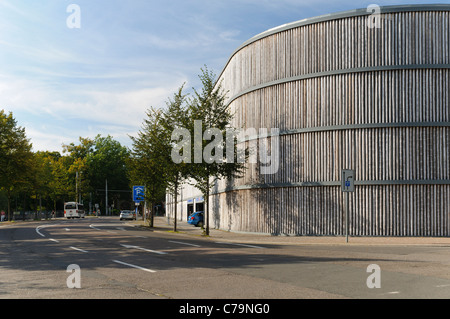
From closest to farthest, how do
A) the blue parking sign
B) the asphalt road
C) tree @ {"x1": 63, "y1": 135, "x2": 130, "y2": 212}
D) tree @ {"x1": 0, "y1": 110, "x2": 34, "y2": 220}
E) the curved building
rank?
the asphalt road
the curved building
the blue parking sign
tree @ {"x1": 0, "y1": 110, "x2": 34, "y2": 220}
tree @ {"x1": 63, "y1": 135, "x2": 130, "y2": 212}

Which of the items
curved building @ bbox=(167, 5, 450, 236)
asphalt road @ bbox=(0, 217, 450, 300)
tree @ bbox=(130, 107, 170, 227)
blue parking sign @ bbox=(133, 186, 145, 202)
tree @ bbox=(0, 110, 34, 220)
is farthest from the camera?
tree @ bbox=(0, 110, 34, 220)

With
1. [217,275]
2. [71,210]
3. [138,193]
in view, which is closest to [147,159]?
[138,193]

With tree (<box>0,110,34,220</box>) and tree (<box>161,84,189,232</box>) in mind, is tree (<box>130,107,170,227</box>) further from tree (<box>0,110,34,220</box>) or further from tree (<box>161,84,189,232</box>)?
tree (<box>0,110,34,220</box>)

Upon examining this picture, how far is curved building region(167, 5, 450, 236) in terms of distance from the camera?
24.6 m

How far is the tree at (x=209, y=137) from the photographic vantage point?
26.7 metres

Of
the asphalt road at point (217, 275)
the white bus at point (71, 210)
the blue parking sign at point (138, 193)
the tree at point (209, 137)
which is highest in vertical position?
the tree at point (209, 137)

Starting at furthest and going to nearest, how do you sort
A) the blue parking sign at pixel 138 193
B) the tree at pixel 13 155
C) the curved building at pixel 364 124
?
1. the tree at pixel 13 155
2. the blue parking sign at pixel 138 193
3. the curved building at pixel 364 124

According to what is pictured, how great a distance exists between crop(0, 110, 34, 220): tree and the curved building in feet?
106

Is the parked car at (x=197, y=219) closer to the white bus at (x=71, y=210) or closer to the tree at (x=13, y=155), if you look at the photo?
the tree at (x=13, y=155)

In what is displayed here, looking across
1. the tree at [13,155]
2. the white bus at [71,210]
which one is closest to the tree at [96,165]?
the white bus at [71,210]

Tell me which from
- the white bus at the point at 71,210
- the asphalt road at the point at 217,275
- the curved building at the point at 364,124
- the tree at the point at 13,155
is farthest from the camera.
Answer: the white bus at the point at 71,210

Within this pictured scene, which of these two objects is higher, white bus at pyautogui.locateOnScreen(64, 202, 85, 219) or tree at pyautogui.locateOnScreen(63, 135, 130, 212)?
tree at pyautogui.locateOnScreen(63, 135, 130, 212)

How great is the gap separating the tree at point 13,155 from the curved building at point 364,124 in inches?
1275

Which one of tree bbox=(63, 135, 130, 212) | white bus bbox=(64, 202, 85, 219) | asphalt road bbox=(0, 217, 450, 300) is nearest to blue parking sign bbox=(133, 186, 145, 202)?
asphalt road bbox=(0, 217, 450, 300)
